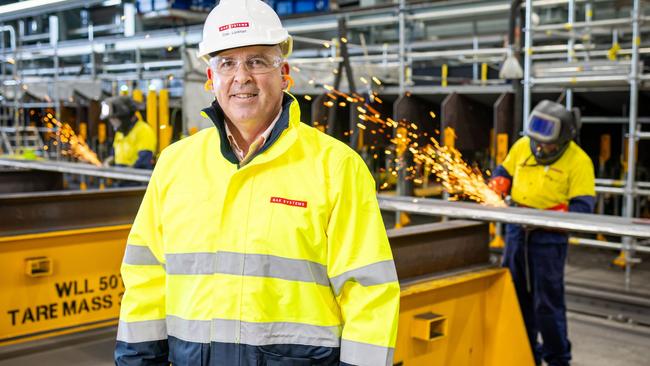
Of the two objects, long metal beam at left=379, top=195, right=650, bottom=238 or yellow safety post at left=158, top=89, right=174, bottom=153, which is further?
yellow safety post at left=158, top=89, right=174, bottom=153

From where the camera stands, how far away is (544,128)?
5137 mm

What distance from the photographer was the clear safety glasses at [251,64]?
83.3 inches

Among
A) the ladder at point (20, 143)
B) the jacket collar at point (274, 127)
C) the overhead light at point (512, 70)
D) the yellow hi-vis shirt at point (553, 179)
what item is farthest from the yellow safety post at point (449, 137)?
the ladder at point (20, 143)

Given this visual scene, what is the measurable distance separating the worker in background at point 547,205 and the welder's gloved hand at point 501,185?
0.10 meters

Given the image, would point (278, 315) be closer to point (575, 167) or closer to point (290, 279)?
point (290, 279)

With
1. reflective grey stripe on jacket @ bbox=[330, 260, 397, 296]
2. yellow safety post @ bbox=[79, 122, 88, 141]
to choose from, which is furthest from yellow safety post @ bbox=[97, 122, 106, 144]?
reflective grey stripe on jacket @ bbox=[330, 260, 397, 296]

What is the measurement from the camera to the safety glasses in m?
5.10

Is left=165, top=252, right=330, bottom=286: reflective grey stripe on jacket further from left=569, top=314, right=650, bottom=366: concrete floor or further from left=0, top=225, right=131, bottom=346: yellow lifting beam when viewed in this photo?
left=569, top=314, right=650, bottom=366: concrete floor

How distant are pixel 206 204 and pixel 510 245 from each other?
3577mm

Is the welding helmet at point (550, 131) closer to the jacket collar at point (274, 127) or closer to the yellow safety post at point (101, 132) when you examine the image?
the jacket collar at point (274, 127)

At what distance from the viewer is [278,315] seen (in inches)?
80.9

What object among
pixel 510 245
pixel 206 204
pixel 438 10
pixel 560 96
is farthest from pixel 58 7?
pixel 206 204

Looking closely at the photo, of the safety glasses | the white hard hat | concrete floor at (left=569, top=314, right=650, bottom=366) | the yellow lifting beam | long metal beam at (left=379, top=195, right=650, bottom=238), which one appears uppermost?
the white hard hat

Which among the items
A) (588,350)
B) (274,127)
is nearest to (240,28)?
(274,127)
